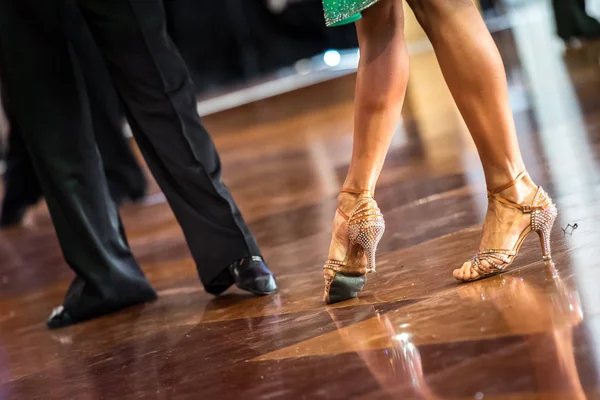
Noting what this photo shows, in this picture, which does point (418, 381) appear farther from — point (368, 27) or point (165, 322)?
point (165, 322)

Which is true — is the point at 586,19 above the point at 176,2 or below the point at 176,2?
above

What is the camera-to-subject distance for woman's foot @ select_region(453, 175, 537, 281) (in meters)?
1.51

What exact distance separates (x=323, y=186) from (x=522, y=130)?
0.63 meters

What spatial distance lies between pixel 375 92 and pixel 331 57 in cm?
718

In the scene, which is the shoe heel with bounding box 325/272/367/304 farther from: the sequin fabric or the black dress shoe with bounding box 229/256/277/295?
the sequin fabric

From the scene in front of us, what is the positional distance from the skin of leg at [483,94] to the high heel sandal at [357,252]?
156 millimetres

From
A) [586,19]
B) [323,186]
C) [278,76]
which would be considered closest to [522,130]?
[323,186]

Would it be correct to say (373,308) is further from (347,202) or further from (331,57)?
(331,57)

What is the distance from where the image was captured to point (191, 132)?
196 centimetres

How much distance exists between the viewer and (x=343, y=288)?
162cm

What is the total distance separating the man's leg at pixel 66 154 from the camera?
204cm

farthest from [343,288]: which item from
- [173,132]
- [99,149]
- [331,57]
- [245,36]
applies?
[245,36]

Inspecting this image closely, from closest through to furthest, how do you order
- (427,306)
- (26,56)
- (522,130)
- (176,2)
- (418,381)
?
(418,381) < (427,306) < (26,56) < (522,130) < (176,2)

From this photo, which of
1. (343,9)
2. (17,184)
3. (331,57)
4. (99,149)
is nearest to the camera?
(343,9)
